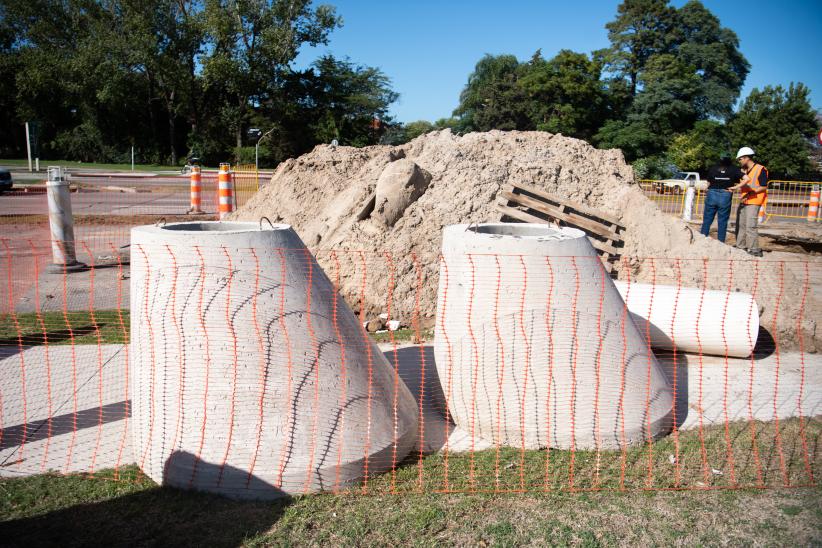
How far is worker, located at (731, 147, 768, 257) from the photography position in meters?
9.66

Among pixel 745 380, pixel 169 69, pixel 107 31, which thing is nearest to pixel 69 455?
pixel 745 380

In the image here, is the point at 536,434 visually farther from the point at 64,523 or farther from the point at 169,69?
the point at 169,69

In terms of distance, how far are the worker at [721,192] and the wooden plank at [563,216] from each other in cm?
248

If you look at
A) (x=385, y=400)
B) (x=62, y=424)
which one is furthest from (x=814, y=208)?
(x=62, y=424)

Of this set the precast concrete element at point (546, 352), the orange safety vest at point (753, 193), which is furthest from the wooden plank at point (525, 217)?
the precast concrete element at point (546, 352)

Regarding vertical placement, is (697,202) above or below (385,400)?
above

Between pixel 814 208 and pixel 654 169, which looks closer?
pixel 814 208

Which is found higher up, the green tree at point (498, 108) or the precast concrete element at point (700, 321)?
the green tree at point (498, 108)

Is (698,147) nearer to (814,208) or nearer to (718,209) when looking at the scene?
(814,208)

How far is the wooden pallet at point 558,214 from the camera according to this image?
27.2ft

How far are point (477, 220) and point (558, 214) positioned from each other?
1.14 metres

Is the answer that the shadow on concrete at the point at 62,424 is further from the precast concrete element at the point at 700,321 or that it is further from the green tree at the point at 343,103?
the green tree at the point at 343,103

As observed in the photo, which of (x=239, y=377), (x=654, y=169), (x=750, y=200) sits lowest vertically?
(x=239, y=377)

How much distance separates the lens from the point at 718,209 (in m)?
10.3
